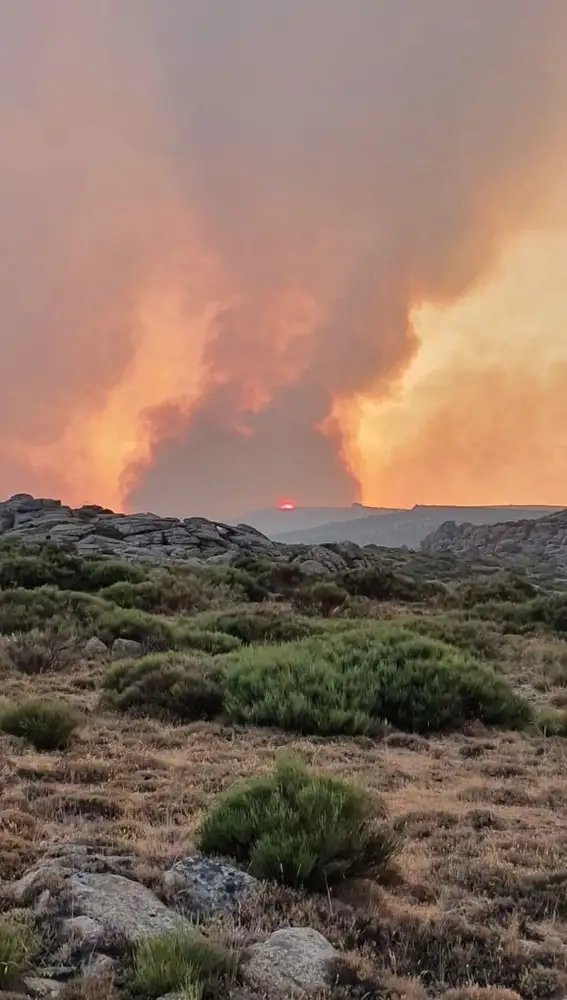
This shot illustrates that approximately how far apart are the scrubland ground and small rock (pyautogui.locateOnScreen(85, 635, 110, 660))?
0.73ft

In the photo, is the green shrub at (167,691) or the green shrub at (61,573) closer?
the green shrub at (167,691)

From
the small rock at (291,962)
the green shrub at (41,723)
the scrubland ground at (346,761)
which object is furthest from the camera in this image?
the green shrub at (41,723)

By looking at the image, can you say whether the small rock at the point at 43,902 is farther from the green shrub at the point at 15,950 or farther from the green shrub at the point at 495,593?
the green shrub at the point at 495,593

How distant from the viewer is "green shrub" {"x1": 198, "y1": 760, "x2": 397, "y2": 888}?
509 cm

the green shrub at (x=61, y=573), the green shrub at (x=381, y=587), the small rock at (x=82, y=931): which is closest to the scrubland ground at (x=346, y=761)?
the small rock at (x=82, y=931)

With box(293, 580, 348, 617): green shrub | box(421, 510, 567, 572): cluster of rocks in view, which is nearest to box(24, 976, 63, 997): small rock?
box(293, 580, 348, 617): green shrub

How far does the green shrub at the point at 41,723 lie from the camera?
352 inches

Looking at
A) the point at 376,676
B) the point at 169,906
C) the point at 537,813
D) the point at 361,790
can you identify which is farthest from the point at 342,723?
the point at 169,906

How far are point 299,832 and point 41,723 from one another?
471 cm

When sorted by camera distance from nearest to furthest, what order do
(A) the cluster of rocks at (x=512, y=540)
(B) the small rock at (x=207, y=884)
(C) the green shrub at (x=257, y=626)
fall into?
1. (B) the small rock at (x=207, y=884)
2. (C) the green shrub at (x=257, y=626)
3. (A) the cluster of rocks at (x=512, y=540)

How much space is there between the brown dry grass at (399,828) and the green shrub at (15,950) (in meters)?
0.95

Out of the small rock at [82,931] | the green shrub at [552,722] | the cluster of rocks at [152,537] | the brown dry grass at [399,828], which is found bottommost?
the green shrub at [552,722]

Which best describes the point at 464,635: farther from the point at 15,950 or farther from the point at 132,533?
the point at 132,533

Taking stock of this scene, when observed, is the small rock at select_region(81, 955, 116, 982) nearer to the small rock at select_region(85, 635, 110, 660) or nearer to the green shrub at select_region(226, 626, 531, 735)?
the green shrub at select_region(226, 626, 531, 735)
